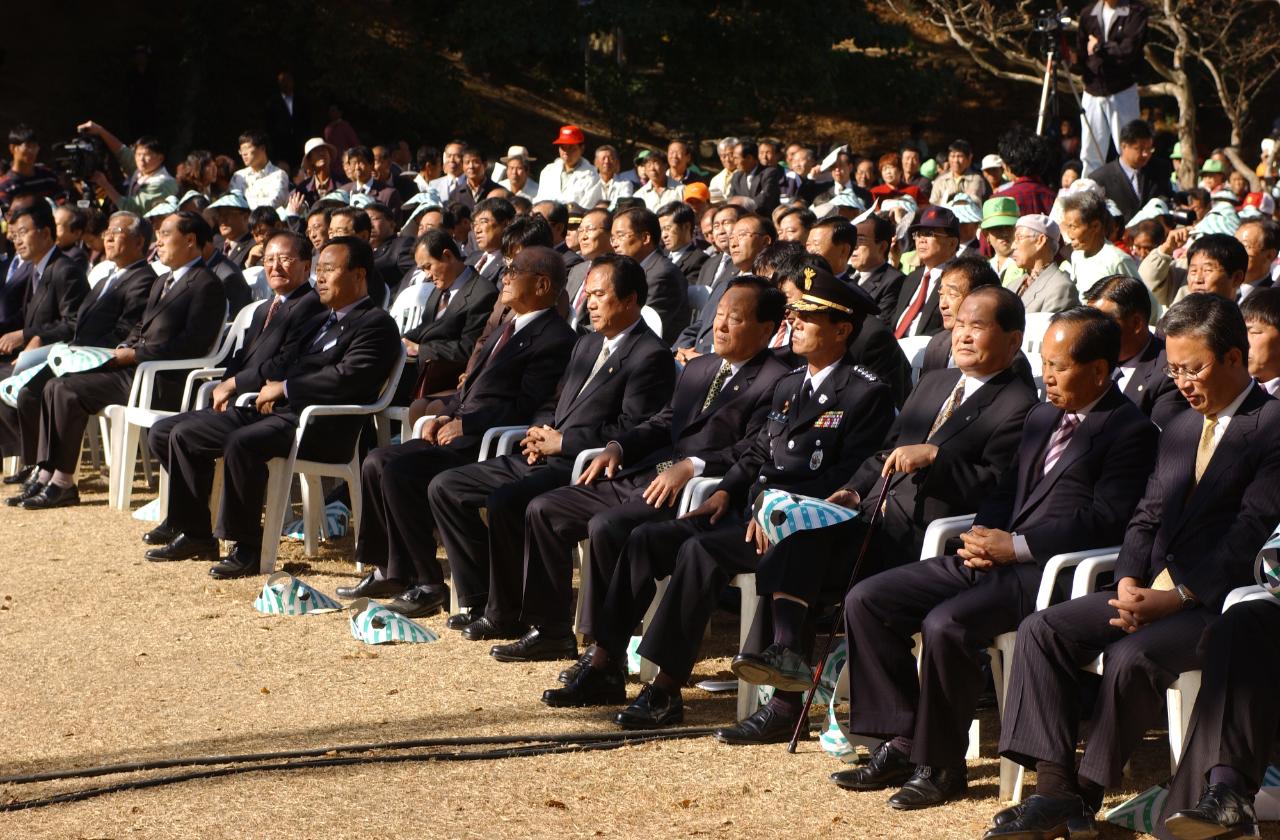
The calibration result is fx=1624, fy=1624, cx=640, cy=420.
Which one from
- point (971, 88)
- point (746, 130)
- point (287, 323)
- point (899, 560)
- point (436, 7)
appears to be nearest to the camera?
point (899, 560)

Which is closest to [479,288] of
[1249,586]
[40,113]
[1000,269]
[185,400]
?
[185,400]

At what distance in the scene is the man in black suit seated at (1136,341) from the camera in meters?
5.68

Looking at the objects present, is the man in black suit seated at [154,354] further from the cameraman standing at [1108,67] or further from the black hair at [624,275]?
the cameraman standing at [1108,67]

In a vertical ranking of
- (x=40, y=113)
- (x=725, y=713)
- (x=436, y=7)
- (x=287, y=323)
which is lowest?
(x=725, y=713)

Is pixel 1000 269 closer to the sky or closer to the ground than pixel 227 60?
closer to the ground

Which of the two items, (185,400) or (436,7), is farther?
(436,7)

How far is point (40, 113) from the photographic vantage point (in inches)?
896

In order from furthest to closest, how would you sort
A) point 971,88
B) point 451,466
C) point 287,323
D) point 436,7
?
1. point 971,88
2. point 436,7
3. point 287,323
4. point 451,466

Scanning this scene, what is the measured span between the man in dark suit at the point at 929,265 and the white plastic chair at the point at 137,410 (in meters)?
3.50

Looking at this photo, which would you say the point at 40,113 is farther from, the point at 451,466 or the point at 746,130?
the point at 451,466

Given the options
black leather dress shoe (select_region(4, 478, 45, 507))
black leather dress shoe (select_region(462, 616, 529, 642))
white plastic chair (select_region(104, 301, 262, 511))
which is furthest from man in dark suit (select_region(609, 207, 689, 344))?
black leather dress shoe (select_region(4, 478, 45, 507))

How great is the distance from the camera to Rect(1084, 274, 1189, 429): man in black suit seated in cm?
568

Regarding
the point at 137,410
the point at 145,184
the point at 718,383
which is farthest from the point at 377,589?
the point at 145,184

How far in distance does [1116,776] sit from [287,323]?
5.31 m
